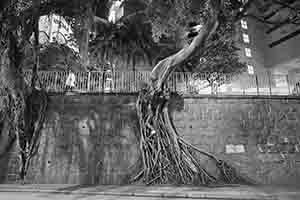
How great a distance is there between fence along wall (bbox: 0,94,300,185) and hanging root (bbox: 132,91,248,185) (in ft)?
1.45

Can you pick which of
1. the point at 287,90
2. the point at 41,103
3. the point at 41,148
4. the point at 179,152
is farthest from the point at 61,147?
the point at 287,90

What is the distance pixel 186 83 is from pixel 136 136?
2881 millimetres

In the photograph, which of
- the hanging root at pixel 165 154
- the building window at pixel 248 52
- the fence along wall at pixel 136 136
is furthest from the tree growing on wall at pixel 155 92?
the building window at pixel 248 52

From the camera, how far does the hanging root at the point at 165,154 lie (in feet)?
20.5

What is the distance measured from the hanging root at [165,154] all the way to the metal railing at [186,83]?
1202 mm

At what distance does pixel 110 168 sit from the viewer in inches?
271

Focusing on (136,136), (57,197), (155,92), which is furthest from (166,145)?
(57,197)

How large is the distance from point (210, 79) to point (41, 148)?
674cm

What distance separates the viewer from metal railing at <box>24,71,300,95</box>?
26.7 feet

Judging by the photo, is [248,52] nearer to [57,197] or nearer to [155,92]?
[155,92]

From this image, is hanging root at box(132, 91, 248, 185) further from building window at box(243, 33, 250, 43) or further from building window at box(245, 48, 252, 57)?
building window at box(243, 33, 250, 43)

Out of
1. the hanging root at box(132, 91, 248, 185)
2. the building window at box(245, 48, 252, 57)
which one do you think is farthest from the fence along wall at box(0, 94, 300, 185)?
the building window at box(245, 48, 252, 57)

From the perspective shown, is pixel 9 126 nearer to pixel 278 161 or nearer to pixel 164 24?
pixel 164 24

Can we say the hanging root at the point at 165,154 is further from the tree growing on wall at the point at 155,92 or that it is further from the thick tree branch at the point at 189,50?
the thick tree branch at the point at 189,50
